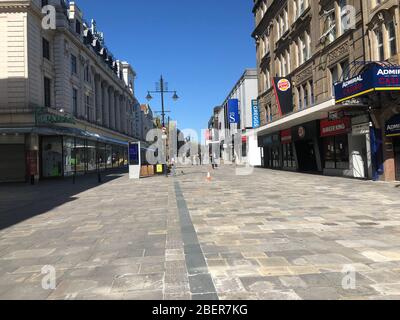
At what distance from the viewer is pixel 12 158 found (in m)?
27.9

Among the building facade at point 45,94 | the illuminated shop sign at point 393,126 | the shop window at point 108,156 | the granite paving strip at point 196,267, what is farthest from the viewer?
the shop window at point 108,156

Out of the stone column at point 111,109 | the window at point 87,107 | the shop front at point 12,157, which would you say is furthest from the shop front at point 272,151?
the stone column at point 111,109

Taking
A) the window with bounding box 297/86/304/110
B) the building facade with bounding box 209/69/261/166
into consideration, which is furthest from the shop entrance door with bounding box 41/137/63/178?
the building facade with bounding box 209/69/261/166

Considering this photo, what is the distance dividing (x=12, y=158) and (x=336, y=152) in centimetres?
2350

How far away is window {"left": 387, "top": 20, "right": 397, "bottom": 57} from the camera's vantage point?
53.4 ft

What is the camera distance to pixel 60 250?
261 inches

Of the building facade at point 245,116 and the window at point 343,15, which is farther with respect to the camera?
the building facade at point 245,116

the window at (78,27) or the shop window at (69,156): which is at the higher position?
the window at (78,27)

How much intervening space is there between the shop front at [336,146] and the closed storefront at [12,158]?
22.1m

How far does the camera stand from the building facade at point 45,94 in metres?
27.6

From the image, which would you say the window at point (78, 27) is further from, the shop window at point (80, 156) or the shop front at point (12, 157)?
the shop front at point (12, 157)
